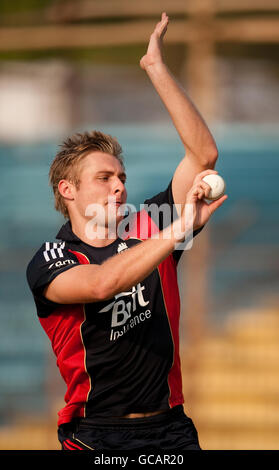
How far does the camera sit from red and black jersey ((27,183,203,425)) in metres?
3.87

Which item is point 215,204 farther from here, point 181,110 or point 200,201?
point 181,110

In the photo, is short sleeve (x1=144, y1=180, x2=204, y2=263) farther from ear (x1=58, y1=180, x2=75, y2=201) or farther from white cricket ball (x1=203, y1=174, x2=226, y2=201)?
white cricket ball (x1=203, y1=174, x2=226, y2=201)

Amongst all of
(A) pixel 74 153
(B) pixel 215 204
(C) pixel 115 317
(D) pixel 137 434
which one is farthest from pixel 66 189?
(D) pixel 137 434

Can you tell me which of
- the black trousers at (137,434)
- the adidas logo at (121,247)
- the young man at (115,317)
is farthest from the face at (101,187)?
the black trousers at (137,434)

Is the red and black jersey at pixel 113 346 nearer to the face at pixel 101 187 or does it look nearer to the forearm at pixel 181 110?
the face at pixel 101 187

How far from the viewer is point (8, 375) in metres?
9.14

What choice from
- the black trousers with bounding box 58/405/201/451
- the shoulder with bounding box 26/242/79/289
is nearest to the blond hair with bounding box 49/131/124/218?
the shoulder with bounding box 26/242/79/289

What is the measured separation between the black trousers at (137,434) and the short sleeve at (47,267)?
0.64 m

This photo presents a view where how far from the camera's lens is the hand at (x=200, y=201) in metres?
3.37

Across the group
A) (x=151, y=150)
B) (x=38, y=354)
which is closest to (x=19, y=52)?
(x=151, y=150)

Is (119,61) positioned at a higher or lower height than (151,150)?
higher

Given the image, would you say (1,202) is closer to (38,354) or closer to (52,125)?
(52,125)
